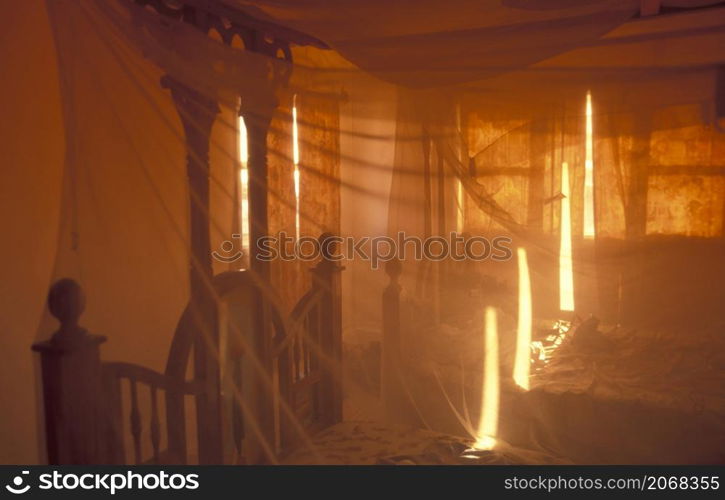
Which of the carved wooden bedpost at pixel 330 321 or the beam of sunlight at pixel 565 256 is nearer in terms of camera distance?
the carved wooden bedpost at pixel 330 321

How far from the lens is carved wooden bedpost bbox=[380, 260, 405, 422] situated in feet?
12.2

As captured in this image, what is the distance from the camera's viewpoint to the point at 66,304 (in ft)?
6.02

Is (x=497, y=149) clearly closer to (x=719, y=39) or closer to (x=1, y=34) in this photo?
(x=719, y=39)

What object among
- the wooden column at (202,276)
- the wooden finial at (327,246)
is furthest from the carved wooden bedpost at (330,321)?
the wooden column at (202,276)

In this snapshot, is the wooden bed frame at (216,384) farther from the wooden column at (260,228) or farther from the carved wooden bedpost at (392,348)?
the carved wooden bedpost at (392,348)

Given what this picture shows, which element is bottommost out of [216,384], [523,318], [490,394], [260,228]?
[490,394]

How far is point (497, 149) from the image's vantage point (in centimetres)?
371

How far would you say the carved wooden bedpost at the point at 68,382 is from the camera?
1814 mm

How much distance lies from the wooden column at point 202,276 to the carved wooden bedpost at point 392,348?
1.49 m

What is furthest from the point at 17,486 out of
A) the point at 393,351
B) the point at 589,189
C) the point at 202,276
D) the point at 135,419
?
the point at 589,189

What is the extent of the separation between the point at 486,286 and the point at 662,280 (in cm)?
111

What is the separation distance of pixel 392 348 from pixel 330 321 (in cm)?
67

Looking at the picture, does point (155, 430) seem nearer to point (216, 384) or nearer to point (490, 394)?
point (216, 384)

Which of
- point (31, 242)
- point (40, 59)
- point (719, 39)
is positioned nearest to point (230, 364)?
point (31, 242)
